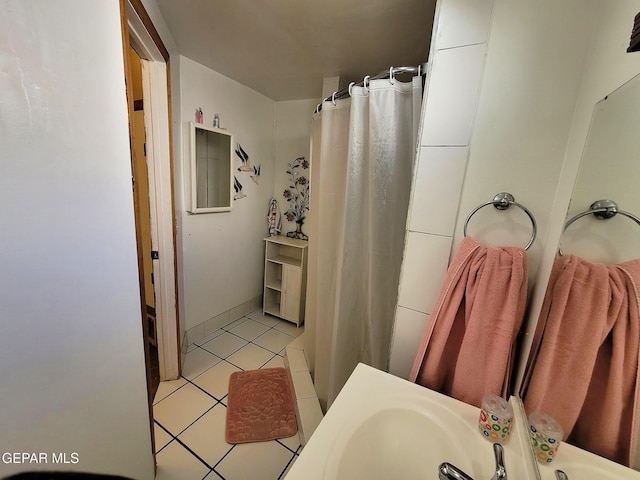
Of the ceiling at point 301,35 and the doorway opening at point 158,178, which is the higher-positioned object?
the ceiling at point 301,35

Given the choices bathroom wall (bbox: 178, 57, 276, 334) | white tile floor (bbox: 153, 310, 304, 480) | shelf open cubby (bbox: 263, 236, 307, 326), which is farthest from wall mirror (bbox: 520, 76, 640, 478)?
bathroom wall (bbox: 178, 57, 276, 334)

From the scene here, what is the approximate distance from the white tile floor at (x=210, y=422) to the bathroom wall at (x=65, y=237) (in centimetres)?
48

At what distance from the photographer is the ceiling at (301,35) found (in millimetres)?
1150

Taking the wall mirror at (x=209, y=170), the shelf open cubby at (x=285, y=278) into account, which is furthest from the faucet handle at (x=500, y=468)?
the wall mirror at (x=209, y=170)

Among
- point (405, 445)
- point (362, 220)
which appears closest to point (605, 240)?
point (405, 445)

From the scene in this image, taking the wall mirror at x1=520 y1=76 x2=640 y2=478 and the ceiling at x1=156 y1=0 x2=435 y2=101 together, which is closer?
the wall mirror at x1=520 y1=76 x2=640 y2=478

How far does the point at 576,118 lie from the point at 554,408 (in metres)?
0.75

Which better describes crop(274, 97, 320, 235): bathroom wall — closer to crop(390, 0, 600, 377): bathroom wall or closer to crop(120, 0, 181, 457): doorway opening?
crop(120, 0, 181, 457): doorway opening

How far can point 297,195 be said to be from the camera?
2.55 metres

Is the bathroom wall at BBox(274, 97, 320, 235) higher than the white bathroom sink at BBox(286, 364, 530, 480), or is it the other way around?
the bathroom wall at BBox(274, 97, 320, 235)

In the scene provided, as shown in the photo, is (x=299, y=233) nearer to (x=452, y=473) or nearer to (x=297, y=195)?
(x=297, y=195)

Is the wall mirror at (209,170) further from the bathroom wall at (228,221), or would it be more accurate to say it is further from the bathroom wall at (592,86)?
the bathroom wall at (592,86)

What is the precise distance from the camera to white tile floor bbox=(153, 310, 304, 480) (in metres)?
1.23

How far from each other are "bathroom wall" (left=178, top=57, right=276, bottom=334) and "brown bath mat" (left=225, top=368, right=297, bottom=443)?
0.72 meters
